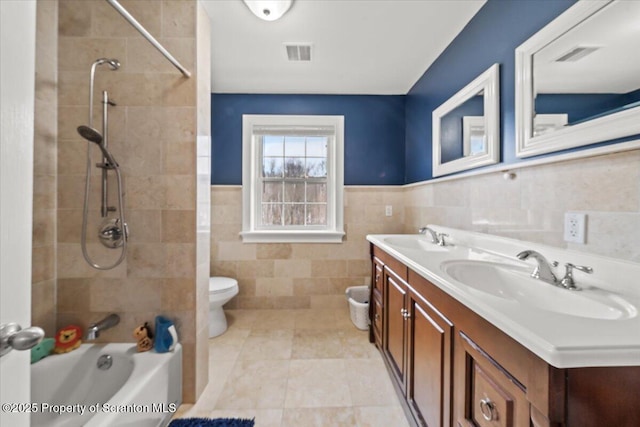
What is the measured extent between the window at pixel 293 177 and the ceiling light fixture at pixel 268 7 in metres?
1.14

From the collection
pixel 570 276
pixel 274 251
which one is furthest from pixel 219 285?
pixel 570 276

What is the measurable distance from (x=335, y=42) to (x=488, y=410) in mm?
2224

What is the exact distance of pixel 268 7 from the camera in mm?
1538

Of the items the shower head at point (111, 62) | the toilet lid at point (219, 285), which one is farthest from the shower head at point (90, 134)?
the toilet lid at point (219, 285)

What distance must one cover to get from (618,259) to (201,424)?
1.90 metres

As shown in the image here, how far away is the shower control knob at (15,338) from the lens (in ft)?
1.41

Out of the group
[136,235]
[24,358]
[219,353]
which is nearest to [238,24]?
[136,235]

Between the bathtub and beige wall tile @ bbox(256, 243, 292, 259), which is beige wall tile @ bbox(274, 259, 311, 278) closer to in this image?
beige wall tile @ bbox(256, 243, 292, 259)

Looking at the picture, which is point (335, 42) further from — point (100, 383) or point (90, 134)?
point (100, 383)

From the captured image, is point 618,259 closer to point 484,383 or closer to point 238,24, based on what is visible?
point 484,383

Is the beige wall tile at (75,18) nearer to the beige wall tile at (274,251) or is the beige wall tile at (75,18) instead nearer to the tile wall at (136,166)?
the tile wall at (136,166)

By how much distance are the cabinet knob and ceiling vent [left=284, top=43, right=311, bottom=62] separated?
7.41 feet

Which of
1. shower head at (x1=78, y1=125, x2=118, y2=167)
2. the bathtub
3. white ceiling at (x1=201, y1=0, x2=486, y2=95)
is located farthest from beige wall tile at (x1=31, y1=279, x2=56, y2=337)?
white ceiling at (x1=201, y1=0, x2=486, y2=95)

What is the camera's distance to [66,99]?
1426 millimetres
